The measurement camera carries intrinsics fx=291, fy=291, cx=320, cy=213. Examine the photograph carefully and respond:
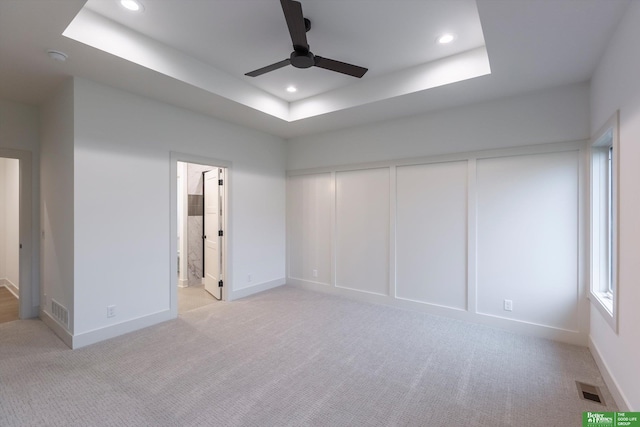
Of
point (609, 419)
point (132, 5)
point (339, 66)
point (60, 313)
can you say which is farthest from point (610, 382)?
point (60, 313)

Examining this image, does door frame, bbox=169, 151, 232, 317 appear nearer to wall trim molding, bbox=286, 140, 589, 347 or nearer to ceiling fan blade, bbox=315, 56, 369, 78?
wall trim molding, bbox=286, 140, 589, 347

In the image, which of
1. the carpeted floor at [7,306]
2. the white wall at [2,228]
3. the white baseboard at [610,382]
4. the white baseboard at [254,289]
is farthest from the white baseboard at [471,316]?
the white wall at [2,228]

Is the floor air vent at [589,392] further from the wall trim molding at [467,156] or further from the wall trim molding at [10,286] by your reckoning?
the wall trim molding at [10,286]

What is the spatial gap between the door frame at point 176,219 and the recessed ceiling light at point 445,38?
3.15m

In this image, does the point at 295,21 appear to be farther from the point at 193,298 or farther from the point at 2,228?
the point at 2,228

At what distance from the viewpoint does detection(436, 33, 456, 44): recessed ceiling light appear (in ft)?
8.83

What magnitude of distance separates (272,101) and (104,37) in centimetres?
202

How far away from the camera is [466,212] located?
368 centimetres

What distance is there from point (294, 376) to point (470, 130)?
3.39 meters

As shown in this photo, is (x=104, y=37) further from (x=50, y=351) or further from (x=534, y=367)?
(x=534, y=367)

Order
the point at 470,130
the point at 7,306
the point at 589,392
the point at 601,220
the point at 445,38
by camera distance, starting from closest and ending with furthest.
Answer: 1. the point at 589,392
2. the point at 445,38
3. the point at 601,220
4. the point at 470,130
5. the point at 7,306

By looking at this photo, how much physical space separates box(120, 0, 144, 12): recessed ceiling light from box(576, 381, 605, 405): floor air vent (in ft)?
14.9

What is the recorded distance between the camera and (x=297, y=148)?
17.4 ft

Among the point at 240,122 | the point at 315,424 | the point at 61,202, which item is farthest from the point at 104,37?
the point at 315,424
